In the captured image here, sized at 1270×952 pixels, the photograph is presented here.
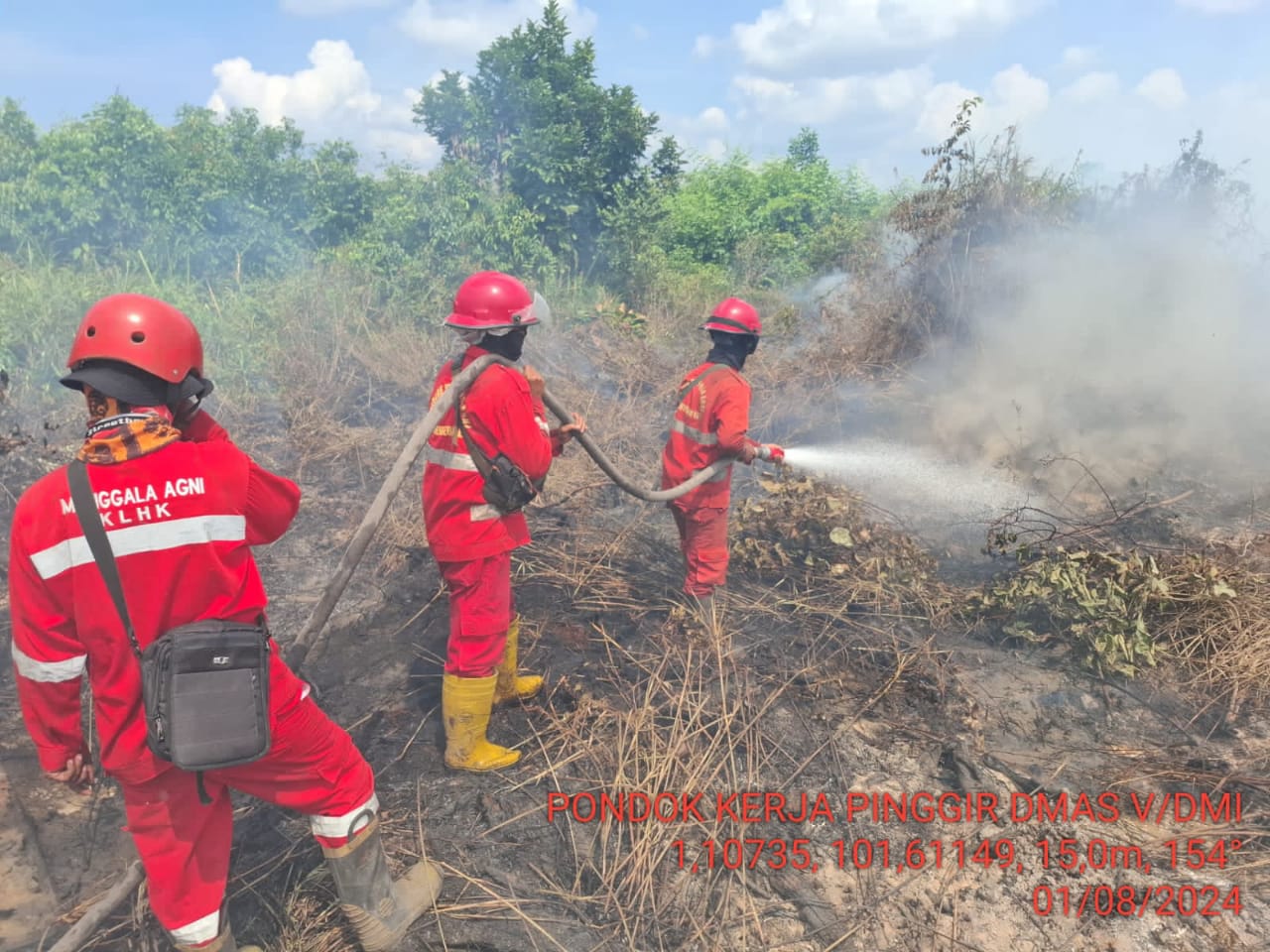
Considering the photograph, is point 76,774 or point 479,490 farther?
point 479,490

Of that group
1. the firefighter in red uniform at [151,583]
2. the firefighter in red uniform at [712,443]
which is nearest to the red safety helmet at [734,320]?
the firefighter in red uniform at [712,443]

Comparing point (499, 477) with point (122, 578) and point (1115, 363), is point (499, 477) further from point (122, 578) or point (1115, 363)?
point (1115, 363)

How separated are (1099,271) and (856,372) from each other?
3421 millimetres

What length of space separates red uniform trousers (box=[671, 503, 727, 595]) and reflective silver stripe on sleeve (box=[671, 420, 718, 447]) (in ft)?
1.42

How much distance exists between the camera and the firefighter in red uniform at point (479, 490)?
3.27 meters

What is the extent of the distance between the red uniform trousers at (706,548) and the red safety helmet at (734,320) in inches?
45.7

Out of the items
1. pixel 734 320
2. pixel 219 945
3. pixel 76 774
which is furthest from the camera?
pixel 734 320

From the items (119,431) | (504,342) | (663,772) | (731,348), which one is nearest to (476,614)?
(663,772)

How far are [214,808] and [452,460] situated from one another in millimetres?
1598

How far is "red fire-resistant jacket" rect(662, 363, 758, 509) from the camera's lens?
176 inches

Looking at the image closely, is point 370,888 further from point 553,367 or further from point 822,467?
point 553,367

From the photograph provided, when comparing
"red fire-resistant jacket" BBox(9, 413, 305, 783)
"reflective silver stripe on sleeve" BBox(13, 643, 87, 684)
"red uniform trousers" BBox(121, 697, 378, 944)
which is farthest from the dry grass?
"reflective silver stripe on sleeve" BBox(13, 643, 87, 684)

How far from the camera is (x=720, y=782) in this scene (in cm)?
343

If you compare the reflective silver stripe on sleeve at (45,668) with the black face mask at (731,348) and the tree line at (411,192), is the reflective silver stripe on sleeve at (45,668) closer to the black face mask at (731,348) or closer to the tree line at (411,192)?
the black face mask at (731,348)
